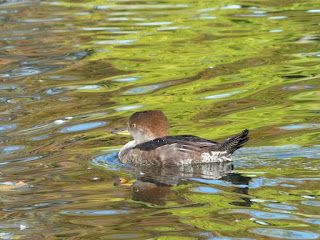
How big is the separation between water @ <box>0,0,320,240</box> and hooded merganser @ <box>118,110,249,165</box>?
15cm

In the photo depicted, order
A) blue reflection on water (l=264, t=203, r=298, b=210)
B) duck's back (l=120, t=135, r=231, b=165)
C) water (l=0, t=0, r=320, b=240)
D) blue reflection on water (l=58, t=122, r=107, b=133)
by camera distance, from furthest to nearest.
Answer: blue reflection on water (l=58, t=122, r=107, b=133) → duck's back (l=120, t=135, r=231, b=165) → water (l=0, t=0, r=320, b=240) → blue reflection on water (l=264, t=203, r=298, b=210)

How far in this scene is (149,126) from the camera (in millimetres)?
8820

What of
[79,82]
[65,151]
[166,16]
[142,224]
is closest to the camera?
[142,224]

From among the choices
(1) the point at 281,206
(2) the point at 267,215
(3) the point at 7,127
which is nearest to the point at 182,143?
(1) the point at 281,206

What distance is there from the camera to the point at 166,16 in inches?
710

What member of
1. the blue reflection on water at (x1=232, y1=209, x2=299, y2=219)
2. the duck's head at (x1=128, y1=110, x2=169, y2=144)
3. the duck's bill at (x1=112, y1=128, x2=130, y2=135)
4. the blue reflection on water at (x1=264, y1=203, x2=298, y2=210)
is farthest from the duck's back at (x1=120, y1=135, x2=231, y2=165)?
the blue reflection on water at (x1=232, y1=209, x2=299, y2=219)

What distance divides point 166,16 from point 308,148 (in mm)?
10253

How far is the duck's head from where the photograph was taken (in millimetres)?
8766

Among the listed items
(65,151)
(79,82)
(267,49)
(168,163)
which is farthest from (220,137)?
(267,49)

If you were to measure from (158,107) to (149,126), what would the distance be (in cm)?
220

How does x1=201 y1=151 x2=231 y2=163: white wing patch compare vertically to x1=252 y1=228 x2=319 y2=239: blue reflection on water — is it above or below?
below

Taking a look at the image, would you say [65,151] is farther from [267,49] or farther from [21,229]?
[267,49]

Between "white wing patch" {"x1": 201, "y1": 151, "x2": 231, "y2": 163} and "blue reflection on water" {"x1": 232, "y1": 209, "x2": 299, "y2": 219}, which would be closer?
"blue reflection on water" {"x1": 232, "y1": 209, "x2": 299, "y2": 219}

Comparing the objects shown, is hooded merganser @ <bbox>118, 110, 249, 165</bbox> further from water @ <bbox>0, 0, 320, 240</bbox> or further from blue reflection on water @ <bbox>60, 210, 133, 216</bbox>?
blue reflection on water @ <bbox>60, 210, 133, 216</bbox>
